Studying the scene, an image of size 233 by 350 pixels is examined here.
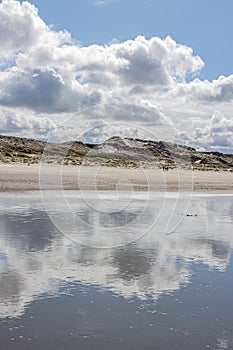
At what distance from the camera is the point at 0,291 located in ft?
29.0

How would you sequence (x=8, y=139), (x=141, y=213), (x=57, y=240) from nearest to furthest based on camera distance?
(x=57, y=240) < (x=141, y=213) < (x=8, y=139)

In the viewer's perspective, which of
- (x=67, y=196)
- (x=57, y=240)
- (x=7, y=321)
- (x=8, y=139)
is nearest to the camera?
(x=7, y=321)

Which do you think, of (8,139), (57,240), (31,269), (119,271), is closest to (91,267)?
(119,271)

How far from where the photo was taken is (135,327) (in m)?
7.30

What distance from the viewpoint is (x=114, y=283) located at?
9.68 m

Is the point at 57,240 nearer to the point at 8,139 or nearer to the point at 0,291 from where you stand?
the point at 0,291

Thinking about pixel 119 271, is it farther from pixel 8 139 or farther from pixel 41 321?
pixel 8 139

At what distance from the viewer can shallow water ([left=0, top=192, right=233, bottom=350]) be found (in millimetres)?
6938

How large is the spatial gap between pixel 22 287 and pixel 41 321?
1838 mm

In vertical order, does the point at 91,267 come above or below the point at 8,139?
below

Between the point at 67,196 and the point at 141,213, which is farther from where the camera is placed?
the point at 67,196

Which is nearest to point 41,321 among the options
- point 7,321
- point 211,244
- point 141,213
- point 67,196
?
point 7,321

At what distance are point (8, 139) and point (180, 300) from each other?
144 metres

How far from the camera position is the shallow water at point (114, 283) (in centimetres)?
694
